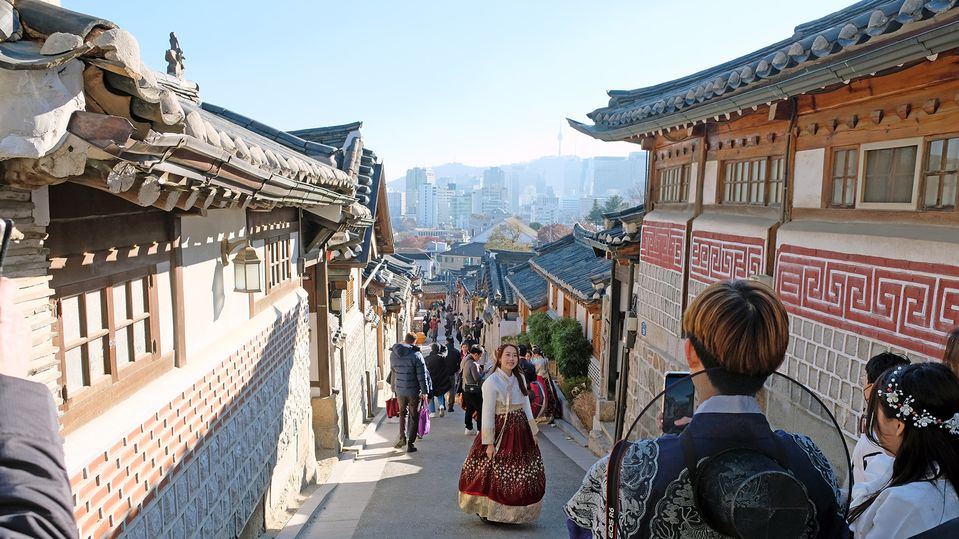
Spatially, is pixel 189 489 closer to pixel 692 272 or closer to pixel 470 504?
pixel 470 504

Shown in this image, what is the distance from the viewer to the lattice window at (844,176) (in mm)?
5152

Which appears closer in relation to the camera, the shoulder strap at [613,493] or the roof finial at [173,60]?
the shoulder strap at [613,493]

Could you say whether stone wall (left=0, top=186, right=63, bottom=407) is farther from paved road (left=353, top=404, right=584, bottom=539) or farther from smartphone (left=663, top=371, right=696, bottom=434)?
paved road (left=353, top=404, right=584, bottom=539)

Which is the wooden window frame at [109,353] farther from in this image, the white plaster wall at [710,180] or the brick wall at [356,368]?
the brick wall at [356,368]

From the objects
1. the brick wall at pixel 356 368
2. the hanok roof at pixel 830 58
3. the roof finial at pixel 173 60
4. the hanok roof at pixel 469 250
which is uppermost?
the roof finial at pixel 173 60

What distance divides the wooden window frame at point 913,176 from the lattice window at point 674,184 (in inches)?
141

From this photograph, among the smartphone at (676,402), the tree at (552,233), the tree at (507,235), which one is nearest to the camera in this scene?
the smartphone at (676,402)

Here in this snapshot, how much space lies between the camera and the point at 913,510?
234 centimetres

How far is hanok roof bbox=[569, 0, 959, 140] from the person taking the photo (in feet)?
10.7

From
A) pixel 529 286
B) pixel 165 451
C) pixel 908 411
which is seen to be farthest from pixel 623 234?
pixel 529 286

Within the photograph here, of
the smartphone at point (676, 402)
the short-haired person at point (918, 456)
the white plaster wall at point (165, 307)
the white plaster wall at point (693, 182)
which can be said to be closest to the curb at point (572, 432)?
the white plaster wall at point (693, 182)

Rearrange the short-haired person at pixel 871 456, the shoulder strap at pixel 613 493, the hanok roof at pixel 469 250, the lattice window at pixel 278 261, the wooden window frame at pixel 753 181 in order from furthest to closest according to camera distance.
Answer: the hanok roof at pixel 469 250 < the lattice window at pixel 278 261 < the wooden window frame at pixel 753 181 < the short-haired person at pixel 871 456 < the shoulder strap at pixel 613 493

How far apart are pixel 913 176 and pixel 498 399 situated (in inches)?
159

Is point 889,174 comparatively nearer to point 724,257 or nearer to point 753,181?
point 753,181
